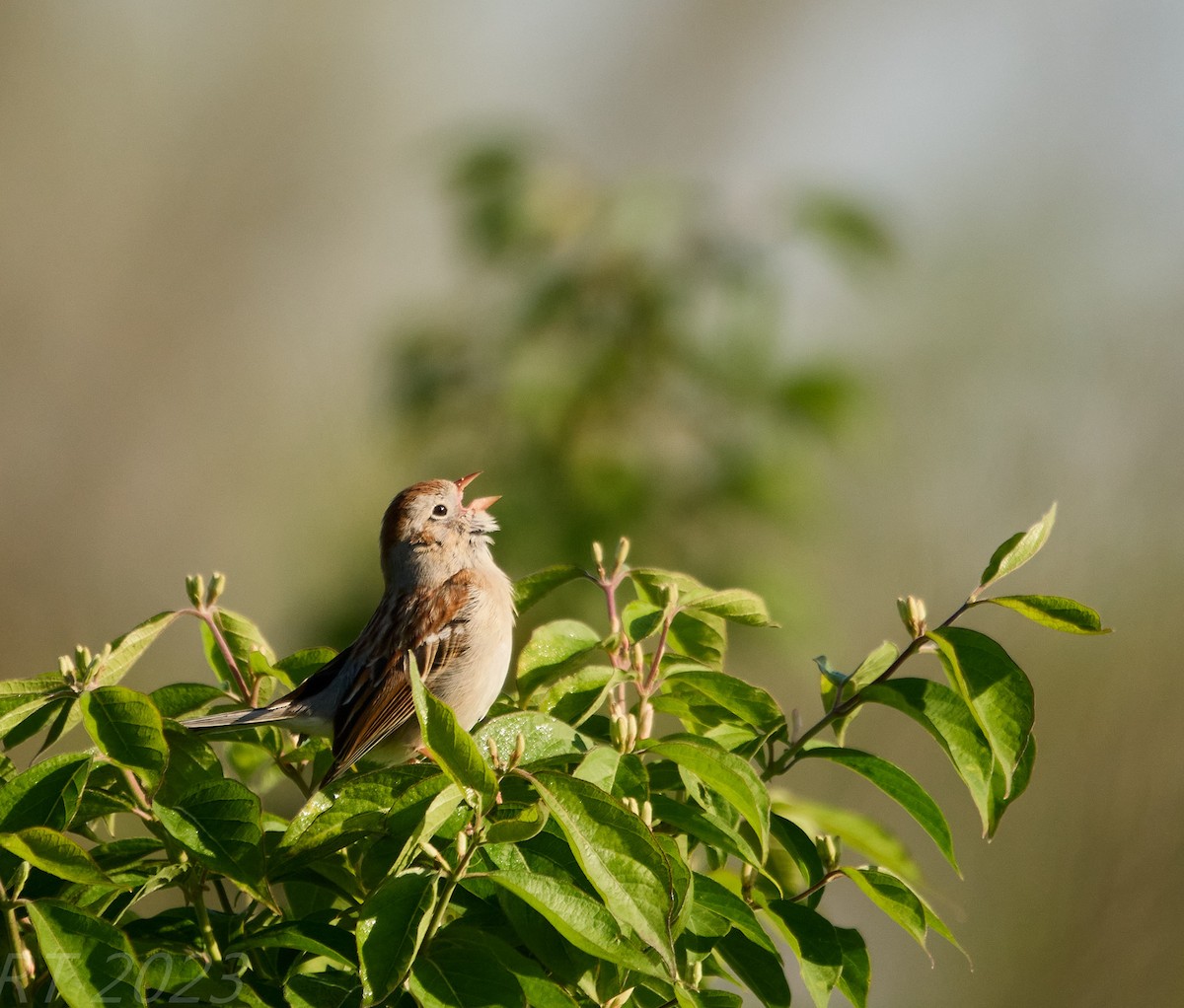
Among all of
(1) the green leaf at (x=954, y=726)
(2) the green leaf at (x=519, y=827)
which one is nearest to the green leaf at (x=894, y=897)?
(1) the green leaf at (x=954, y=726)

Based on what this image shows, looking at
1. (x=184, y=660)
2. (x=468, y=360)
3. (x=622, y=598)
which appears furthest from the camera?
(x=184, y=660)

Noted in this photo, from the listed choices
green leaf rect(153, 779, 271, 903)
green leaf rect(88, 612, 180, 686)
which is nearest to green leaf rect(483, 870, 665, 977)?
green leaf rect(153, 779, 271, 903)

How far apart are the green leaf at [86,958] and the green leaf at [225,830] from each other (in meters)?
0.16

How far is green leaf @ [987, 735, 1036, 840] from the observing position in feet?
6.06

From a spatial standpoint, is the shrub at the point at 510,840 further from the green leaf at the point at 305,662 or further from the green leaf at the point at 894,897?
the green leaf at the point at 305,662

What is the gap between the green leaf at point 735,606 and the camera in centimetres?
218

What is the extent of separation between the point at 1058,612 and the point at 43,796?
1.44 m

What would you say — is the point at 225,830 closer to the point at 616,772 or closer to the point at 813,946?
the point at 616,772

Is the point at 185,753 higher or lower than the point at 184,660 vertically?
higher

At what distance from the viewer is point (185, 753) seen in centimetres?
191

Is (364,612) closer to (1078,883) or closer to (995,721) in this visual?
(995,721)

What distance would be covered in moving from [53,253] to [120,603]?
429 centimetres

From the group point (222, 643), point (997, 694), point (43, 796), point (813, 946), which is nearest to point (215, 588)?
Result: point (222, 643)

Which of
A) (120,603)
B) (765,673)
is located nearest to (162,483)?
(120,603)
